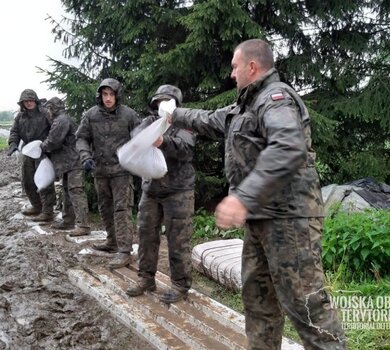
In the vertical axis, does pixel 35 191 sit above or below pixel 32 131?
below

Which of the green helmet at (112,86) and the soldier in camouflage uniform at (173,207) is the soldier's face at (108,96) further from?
the soldier in camouflage uniform at (173,207)

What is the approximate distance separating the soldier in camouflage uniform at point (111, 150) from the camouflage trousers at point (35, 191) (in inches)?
86.7

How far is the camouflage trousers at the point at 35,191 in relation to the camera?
24.5 feet

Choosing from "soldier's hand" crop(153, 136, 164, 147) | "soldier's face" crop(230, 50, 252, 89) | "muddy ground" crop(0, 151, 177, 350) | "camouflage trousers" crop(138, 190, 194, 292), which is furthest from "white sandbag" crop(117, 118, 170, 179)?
"muddy ground" crop(0, 151, 177, 350)

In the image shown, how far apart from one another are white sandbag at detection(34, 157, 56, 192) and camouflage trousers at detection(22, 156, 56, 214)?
0.35 m

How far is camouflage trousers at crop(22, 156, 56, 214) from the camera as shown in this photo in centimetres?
748

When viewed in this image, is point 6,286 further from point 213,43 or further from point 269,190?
point 213,43

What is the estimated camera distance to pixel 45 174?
6.96 metres

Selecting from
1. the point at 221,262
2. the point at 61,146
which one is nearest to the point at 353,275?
the point at 221,262

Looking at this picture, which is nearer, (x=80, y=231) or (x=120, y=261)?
(x=120, y=261)

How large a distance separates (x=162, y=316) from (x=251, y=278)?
1483mm

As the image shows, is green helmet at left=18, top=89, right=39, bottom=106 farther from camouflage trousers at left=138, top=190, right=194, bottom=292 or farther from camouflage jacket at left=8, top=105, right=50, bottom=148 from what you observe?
camouflage trousers at left=138, top=190, right=194, bottom=292

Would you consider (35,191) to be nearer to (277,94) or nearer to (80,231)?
(80,231)

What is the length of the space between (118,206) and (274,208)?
127 inches
